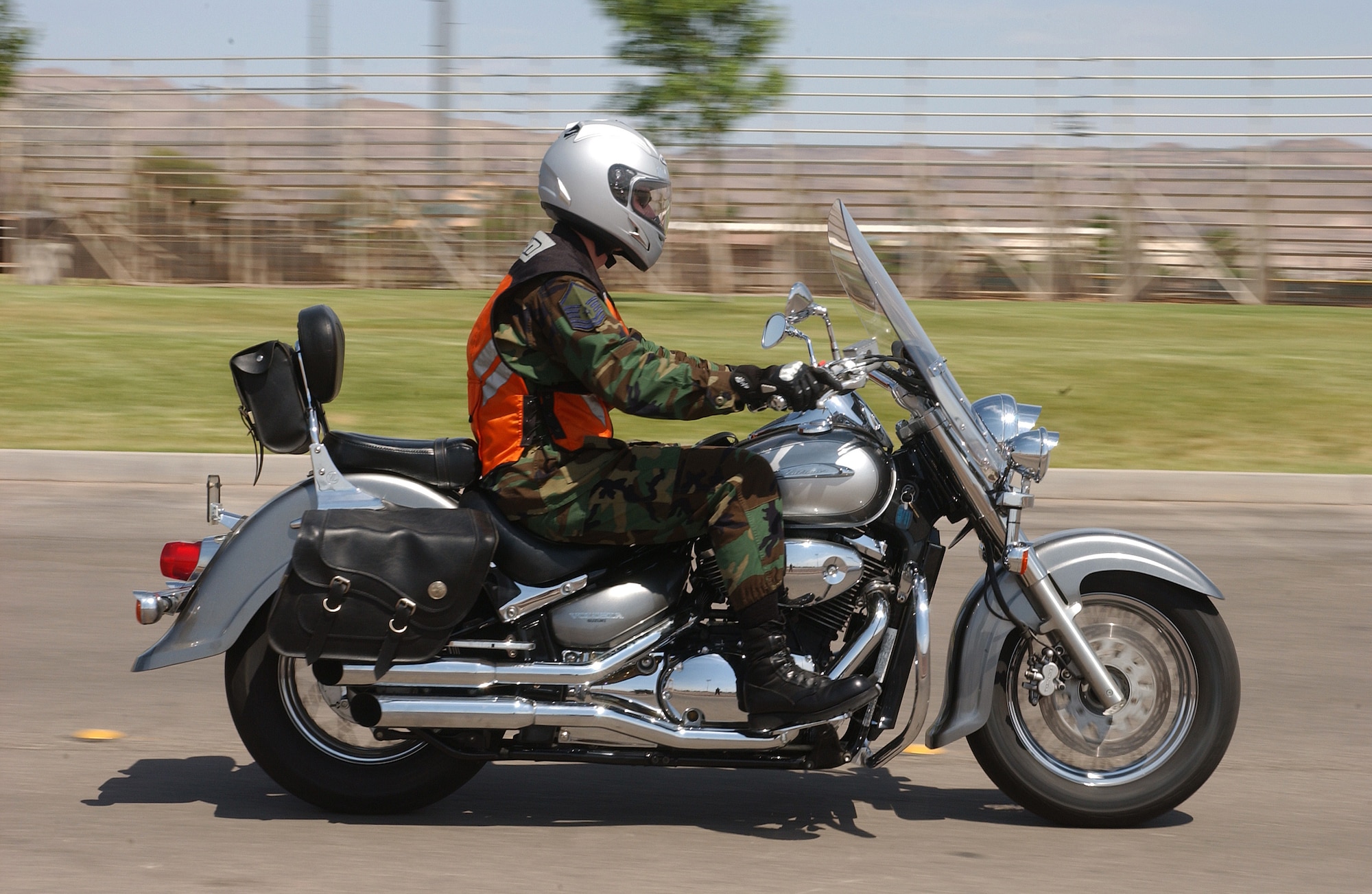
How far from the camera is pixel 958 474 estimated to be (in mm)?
3969

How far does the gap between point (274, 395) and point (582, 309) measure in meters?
0.87

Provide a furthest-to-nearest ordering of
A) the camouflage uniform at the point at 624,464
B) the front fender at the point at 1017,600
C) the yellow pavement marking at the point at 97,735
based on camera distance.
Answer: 1. the yellow pavement marking at the point at 97,735
2. the front fender at the point at 1017,600
3. the camouflage uniform at the point at 624,464

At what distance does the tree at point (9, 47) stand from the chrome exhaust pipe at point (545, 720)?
67.8ft

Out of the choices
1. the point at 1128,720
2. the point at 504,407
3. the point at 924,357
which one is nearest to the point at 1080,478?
the point at 1128,720

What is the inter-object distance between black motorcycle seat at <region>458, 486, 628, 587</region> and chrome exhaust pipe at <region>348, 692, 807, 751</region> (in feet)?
1.09

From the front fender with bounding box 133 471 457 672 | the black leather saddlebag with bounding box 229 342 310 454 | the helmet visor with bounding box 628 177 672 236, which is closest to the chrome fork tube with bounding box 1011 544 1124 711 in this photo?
the helmet visor with bounding box 628 177 672 236

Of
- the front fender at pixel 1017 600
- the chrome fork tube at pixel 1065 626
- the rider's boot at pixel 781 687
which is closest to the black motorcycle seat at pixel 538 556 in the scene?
the rider's boot at pixel 781 687

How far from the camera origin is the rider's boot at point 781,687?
3.80 metres

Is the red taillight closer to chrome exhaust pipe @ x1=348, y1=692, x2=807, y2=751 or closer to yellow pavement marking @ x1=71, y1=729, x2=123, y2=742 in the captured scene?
chrome exhaust pipe @ x1=348, y1=692, x2=807, y2=751

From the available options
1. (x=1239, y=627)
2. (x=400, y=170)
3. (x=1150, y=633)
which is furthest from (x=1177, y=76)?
(x=1150, y=633)

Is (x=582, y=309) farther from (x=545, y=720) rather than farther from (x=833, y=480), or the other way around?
(x=545, y=720)

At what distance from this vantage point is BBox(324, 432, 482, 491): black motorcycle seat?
406cm

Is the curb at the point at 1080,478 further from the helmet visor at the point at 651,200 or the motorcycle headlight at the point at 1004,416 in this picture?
the helmet visor at the point at 651,200

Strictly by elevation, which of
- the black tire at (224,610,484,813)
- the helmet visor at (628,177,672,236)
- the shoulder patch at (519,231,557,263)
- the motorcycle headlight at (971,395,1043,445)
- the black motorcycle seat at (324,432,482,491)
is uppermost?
the helmet visor at (628,177,672,236)
